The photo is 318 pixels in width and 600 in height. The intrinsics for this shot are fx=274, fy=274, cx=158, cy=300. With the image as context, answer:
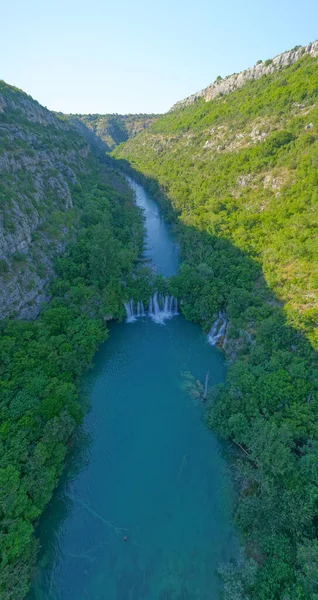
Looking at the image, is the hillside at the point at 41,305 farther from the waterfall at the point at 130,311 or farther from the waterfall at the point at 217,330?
the waterfall at the point at 217,330

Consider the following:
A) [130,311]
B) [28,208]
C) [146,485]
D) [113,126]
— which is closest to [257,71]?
[28,208]

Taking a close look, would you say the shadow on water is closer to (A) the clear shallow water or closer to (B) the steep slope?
(B) the steep slope

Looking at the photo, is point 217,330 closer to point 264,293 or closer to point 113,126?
point 264,293

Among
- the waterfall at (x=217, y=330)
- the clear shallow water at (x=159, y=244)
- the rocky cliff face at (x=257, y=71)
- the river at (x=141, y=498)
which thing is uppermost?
the rocky cliff face at (x=257, y=71)

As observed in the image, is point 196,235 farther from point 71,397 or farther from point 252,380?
point 71,397

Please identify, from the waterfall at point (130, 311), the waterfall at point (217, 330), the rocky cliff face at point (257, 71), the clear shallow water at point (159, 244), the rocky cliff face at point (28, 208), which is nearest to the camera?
the rocky cliff face at point (28, 208)

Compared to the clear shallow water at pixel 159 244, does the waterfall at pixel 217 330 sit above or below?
below

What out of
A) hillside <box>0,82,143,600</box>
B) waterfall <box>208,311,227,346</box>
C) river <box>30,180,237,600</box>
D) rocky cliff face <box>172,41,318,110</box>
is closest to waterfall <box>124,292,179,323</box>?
hillside <box>0,82,143,600</box>

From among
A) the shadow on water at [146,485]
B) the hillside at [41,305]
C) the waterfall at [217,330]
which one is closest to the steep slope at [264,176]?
the shadow on water at [146,485]
